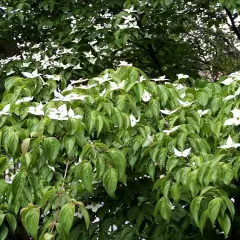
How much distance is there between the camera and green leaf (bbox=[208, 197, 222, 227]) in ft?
4.59

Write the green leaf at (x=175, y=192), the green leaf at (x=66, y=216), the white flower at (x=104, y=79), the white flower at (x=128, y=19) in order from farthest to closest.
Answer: the white flower at (x=128, y=19), the white flower at (x=104, y=79), the green leaf at (x=175, y=192), the green leaf at (x=66, y=216)

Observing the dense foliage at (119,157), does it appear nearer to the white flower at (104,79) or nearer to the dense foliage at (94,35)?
the white flower at (104,79)

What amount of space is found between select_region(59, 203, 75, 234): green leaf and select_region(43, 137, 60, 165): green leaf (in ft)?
0.58

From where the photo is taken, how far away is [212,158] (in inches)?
62.4

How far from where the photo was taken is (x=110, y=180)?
4.92ft

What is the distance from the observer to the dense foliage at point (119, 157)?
1.48 meters

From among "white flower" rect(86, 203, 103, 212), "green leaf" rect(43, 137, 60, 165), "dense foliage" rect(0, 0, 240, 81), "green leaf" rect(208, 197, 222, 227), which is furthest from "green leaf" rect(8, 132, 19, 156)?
"dense foliage" rect(0, 0, 240, 81)

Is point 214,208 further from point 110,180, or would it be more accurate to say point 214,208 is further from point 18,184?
point 18,184

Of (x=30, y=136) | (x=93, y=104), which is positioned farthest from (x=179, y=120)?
(x=30, y=136)

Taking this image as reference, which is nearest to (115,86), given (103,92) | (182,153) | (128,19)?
(103,92)

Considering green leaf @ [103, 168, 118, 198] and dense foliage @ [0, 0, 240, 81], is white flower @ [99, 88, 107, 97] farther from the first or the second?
dense foliage @ [0, 0, 240, 81]

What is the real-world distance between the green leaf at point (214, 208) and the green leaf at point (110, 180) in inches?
11.0

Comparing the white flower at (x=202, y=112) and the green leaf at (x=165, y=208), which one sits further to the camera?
the white flower at (x=202, y=112)

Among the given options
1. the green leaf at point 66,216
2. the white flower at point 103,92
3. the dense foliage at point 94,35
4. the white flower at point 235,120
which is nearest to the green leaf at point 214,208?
the white flower at point 235,120
